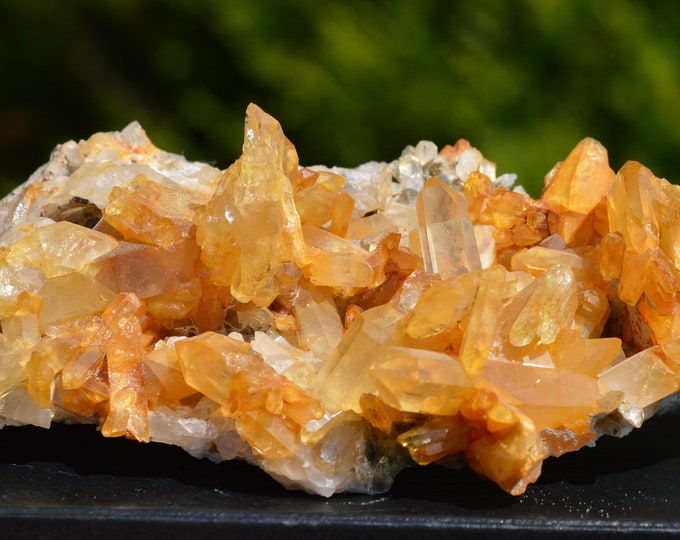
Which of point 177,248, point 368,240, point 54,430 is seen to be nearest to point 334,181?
point 368,240

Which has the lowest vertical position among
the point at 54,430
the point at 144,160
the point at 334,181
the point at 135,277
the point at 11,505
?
the point at 11,505

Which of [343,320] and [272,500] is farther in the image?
[343,320]

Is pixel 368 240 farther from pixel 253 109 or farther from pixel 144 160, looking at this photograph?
pixel 144 160

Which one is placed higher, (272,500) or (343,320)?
(343,320)

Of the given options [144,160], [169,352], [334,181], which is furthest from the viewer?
[144,160]

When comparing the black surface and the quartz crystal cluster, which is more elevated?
the quartz crystal cluster
